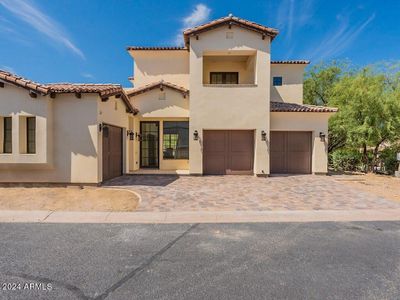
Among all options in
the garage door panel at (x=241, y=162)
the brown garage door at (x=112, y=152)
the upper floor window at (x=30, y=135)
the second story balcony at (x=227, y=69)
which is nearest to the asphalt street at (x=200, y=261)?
the upper floor window at (x=30, y=135)

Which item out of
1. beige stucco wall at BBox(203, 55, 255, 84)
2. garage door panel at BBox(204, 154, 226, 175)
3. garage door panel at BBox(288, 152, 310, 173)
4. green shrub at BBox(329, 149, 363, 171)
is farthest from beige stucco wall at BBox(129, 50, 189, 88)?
green shrub at BBox(329, 149, 363, 171)

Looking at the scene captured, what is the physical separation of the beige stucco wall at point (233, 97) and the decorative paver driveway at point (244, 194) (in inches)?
82.4

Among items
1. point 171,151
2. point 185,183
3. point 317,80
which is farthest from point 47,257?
point 317,80

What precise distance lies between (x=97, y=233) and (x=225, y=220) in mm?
3373

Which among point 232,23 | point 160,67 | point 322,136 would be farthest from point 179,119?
point 322,136

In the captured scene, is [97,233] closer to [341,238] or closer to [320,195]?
[341,238]

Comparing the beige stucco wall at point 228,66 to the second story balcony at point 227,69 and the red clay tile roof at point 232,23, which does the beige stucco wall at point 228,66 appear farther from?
the red clay tile roof at point 232,23

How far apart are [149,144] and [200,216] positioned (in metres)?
9.60

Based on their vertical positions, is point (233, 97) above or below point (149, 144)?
above

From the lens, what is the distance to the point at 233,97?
13.1m

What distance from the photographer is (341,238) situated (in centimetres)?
519

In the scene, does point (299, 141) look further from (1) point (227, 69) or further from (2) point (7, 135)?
(2) point (7, 135)

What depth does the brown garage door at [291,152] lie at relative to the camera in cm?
1405

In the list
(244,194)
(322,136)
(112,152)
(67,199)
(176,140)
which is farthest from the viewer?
(176,140)
